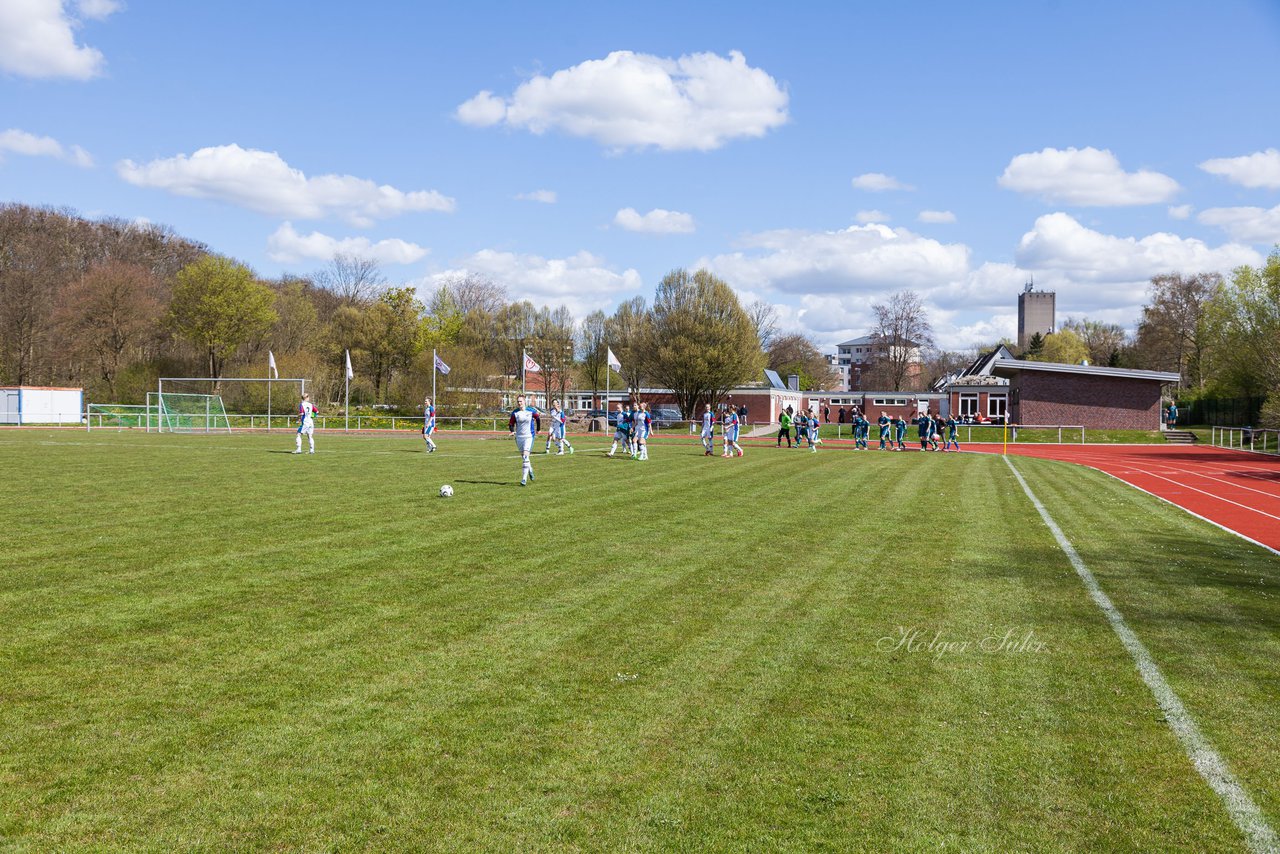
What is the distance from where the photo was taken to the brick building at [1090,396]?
54.4m

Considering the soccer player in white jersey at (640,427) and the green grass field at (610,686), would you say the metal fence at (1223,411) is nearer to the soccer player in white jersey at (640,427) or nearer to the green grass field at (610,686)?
the soccer player in white jersey at (640,427)

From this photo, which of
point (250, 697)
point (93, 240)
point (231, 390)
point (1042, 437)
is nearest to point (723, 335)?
point (1042, 437)

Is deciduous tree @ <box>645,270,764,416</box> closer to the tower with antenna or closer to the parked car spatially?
the parked car

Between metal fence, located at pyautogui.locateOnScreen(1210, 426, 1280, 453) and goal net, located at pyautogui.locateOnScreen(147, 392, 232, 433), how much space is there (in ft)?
168

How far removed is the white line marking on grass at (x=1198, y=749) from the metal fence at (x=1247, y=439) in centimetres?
3661

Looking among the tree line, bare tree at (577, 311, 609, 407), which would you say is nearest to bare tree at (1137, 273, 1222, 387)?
the tree line

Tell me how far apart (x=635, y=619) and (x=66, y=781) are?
4.38m

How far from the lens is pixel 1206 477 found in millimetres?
26250

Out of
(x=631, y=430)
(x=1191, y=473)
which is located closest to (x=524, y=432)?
(x=631, y=430)

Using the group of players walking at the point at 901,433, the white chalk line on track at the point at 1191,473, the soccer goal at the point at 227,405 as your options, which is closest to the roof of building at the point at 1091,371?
the group of players walking at the point at 901,433

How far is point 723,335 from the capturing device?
66.1 m

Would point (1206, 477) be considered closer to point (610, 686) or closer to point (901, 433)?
point (901, 433)

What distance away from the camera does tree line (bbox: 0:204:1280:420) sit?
60.1 meters

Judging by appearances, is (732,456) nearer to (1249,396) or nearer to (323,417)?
(323,417)
